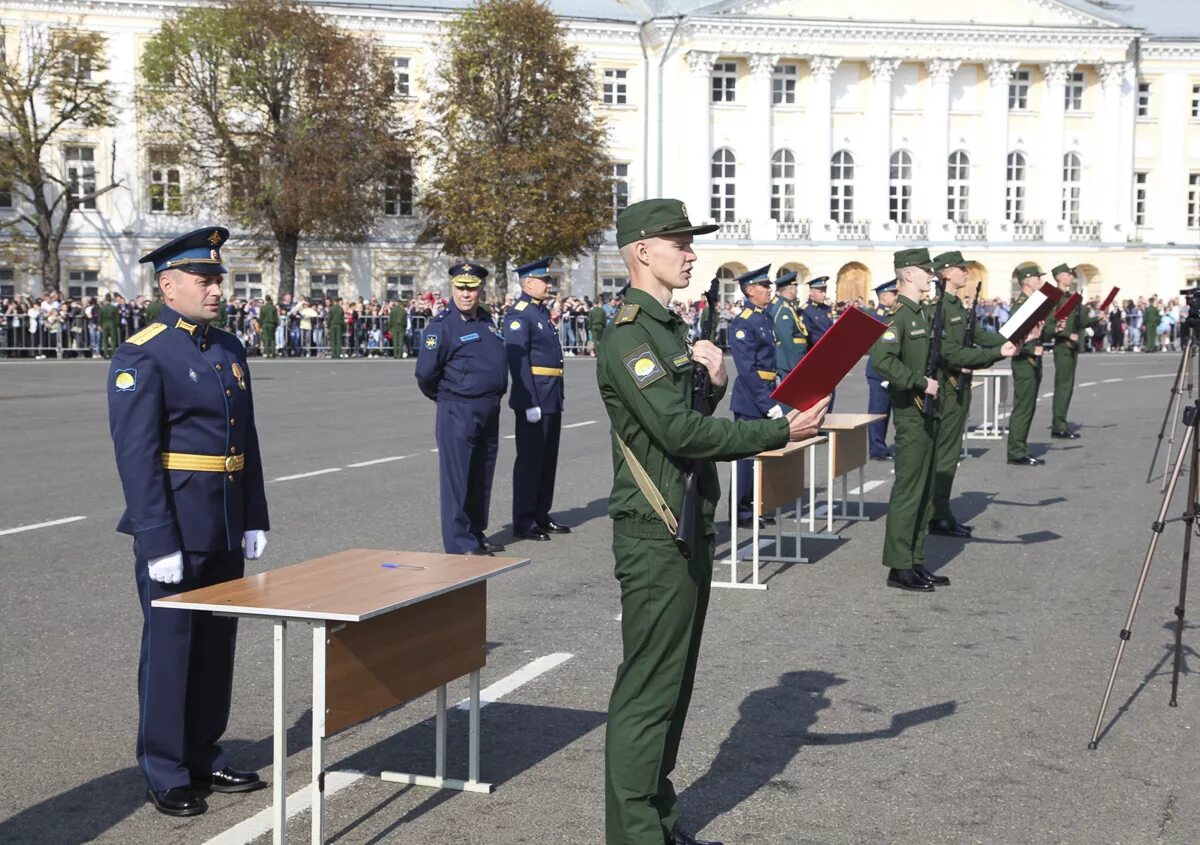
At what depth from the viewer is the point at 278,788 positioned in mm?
5008

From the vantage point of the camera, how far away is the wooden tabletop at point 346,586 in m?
4.82

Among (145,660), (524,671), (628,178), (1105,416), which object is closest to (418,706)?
(524,671)

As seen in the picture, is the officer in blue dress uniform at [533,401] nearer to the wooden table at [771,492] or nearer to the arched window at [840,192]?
the wooden table at [771,492]

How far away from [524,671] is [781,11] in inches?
2586

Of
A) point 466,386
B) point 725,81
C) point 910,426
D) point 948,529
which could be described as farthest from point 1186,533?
point 725,81

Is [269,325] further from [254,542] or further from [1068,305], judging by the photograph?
[254,542]

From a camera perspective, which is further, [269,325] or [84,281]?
[84,281]

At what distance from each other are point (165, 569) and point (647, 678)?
5.92 feet

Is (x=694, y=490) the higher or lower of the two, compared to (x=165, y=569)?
higher

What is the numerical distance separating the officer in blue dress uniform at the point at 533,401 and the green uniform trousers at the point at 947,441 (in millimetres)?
2986

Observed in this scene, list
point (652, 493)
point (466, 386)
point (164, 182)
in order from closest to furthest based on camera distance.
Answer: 1. point (652, 493)
2. point (466, 386)
3. point (164, 182)

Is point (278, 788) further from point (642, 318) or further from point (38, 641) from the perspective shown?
point (38, 641)

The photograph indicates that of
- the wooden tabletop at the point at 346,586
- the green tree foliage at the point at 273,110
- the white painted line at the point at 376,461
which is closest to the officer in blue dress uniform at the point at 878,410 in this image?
the white painted line at the point at 376,461

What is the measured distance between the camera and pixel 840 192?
234 feet
